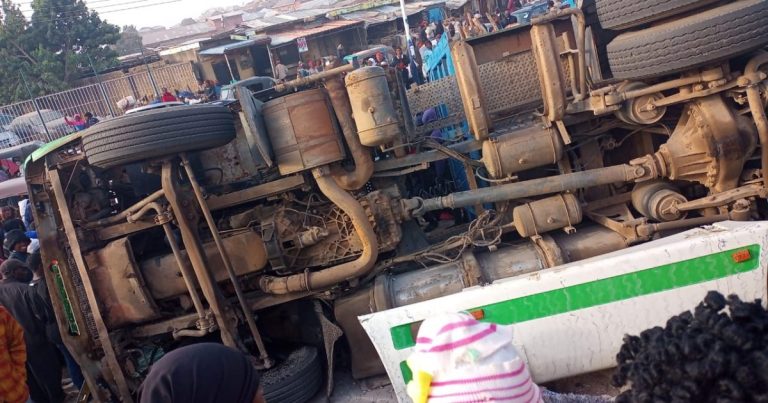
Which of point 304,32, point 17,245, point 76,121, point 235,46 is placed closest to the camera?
point 17,245

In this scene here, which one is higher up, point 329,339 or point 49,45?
point 49,45

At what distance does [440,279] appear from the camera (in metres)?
3.58

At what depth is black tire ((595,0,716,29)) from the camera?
2.97 meters

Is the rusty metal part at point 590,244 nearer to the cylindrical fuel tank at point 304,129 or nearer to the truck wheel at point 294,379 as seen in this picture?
the cylindrical fuel tank at point 304,129

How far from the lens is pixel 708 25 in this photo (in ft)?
9.48

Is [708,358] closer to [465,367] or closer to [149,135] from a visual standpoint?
[465,367]

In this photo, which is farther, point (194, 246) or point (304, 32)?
point (304, 32)

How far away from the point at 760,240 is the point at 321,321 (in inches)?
103

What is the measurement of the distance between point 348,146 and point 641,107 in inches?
74.5

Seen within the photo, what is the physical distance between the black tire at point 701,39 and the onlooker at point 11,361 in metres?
3.94

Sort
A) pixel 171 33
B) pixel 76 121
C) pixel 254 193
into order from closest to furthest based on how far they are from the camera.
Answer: pixel 254 193, pixel 76 121, pixel 171 33

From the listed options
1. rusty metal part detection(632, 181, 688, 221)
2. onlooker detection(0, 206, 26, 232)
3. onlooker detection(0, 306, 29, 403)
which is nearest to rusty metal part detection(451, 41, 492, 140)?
rusty metal part detection(632, 181, 688, 221)

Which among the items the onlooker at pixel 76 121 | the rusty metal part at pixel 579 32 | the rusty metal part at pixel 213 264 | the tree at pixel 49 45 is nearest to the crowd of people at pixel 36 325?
the rusty metal part at pixel 213 264

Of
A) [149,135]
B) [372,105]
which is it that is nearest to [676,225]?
[372,105]
